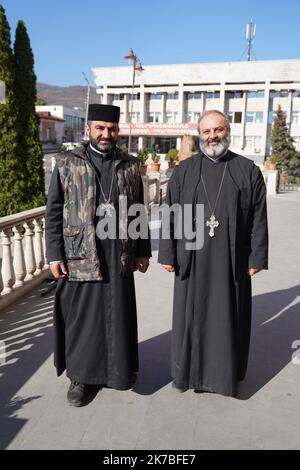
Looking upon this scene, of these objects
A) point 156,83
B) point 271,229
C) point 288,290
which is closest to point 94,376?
point 288,290

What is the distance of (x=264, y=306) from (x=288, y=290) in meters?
0.76

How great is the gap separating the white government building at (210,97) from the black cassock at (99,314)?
1742 inches

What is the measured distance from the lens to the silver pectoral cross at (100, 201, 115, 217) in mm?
2740

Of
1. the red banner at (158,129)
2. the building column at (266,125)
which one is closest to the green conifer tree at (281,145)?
the building column at (266,125)

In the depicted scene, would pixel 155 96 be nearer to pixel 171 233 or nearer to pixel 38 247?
pixel 38 247

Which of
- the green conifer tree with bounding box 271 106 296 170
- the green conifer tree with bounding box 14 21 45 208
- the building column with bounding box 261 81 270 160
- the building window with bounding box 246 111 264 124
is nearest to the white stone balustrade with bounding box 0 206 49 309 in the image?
the green conifer tree with bounding box 14 21 45 208

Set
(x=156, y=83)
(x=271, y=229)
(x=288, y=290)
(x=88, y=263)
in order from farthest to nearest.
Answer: (x=156, y=83), (x=271, y=229), (x=288, y=290), (x=88, y=263)

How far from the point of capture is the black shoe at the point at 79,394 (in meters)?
2.76

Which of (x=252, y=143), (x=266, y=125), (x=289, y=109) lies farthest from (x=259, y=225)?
(x=289, y=109)

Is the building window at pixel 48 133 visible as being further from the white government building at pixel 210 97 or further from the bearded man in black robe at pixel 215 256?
the bearded man in black robe at pixel 215 256

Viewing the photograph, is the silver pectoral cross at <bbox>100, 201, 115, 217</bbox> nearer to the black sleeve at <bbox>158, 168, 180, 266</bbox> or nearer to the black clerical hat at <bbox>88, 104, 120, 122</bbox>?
the black sleeve at <bbox>158, 168, 180, 266</bbox>

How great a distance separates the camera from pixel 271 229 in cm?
984

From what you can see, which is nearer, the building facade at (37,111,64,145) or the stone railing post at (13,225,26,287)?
the stone railing post at (13,225,26,287)
